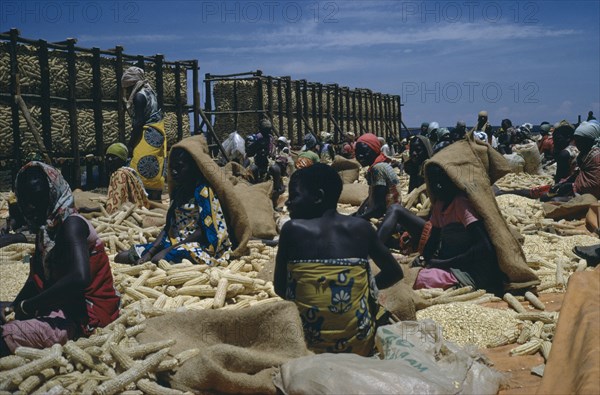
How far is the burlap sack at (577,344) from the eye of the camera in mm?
2875

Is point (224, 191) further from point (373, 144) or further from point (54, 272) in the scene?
point (54, 272)

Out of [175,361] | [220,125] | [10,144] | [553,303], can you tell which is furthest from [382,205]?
[220,125]

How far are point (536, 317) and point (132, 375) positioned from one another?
9.66ft

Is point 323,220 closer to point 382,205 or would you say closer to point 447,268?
point 447,268

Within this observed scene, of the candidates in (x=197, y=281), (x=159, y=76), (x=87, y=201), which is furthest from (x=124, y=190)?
(x=159, y=76)

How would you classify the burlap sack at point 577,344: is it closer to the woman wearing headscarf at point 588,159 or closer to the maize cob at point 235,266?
the maize cob at point 235,266

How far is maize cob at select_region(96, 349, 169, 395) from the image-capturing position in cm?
319

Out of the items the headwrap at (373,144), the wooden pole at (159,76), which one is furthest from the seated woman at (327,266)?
the wooden pole at (159,76)

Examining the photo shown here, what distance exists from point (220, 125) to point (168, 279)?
55.8ft

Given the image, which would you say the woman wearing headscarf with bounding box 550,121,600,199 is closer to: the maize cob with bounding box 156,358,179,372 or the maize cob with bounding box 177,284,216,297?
the maize cob with bounding box 177,284,216,297

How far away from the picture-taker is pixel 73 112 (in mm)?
12602

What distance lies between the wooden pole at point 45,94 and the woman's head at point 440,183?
8.61 m

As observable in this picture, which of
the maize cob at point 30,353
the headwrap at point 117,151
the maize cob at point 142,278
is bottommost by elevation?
the maize cob at point 142,278

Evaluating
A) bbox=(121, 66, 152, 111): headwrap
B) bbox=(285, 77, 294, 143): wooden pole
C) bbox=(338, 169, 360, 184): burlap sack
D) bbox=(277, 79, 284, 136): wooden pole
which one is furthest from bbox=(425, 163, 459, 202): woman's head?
bbox=(285, 77, 294, 143): wooden pole
